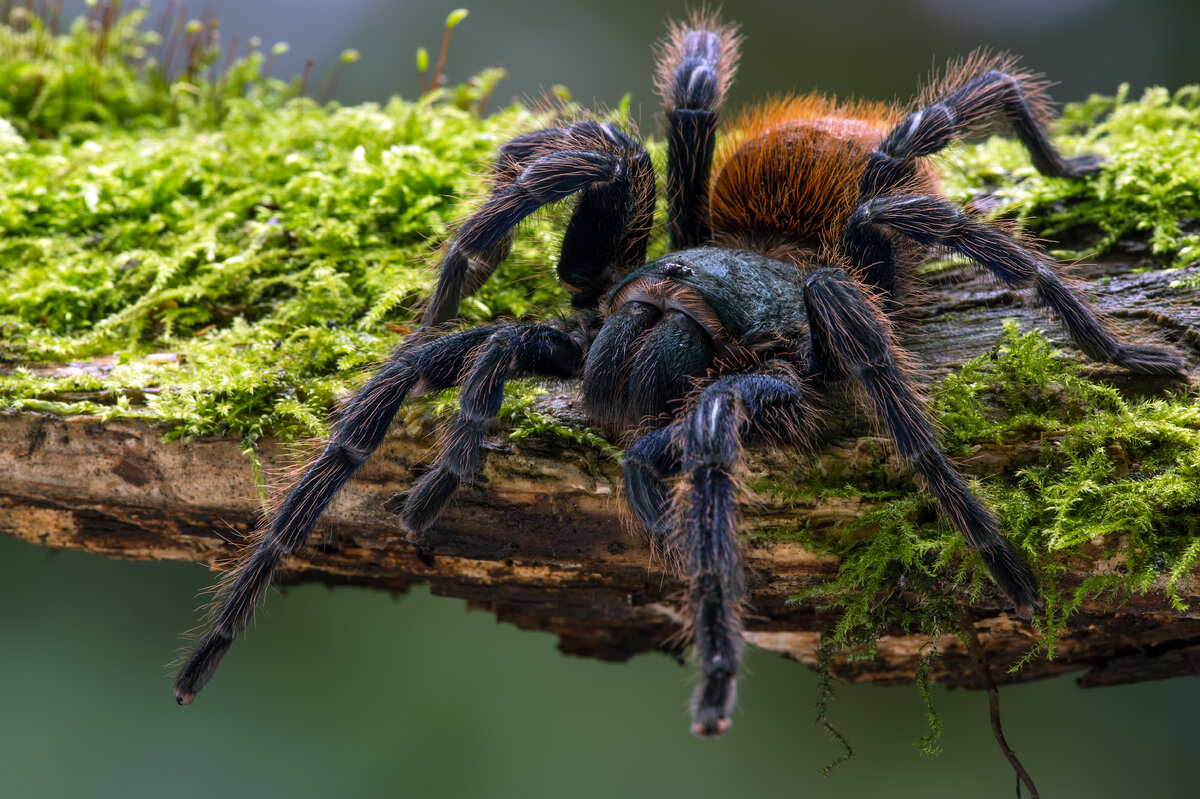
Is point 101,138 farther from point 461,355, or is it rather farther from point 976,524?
point 976,524

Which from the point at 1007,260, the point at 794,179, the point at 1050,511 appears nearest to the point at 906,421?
the point at 1050,511

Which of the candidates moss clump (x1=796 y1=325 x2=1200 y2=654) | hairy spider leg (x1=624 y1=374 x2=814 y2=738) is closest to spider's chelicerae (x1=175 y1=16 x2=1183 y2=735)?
hairy spider leg (x1=624 y1=374 x2=814 y2=738)

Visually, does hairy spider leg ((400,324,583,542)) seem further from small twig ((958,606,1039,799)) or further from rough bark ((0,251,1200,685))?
small twig ((958,606,1039,799))

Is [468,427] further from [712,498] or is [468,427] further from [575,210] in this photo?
[575,210]

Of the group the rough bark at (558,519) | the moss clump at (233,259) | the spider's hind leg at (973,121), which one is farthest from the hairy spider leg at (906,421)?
the moss clump at (233,259)

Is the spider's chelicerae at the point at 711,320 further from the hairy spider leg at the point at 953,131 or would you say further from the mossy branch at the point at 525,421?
the mossy branch at the point at 525,421

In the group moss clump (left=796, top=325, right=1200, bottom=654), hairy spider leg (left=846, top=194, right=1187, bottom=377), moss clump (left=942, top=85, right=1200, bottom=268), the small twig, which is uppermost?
moss clump (left=942, top=85, right=1200, bottom=268)
